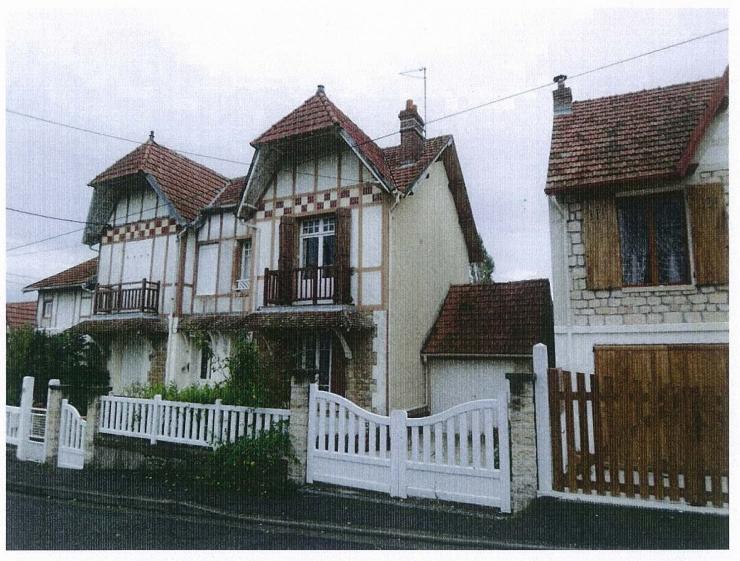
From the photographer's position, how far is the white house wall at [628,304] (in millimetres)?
6012

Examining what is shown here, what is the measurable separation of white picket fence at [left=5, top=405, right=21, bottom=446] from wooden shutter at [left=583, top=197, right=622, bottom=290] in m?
9.18

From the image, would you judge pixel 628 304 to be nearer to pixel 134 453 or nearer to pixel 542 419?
pixel 542 419

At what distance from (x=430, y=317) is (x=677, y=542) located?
6408 mm

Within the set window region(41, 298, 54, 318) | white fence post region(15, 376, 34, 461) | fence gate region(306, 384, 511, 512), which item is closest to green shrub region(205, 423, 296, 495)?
fence gate region(306, 384, 511, 512)

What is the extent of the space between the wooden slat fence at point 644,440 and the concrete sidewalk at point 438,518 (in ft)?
0.70

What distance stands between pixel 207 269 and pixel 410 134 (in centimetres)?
527

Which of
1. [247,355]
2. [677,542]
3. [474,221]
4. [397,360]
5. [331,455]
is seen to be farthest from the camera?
[474,221]

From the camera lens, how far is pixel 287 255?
9562 mm

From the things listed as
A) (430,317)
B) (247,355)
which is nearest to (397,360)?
(430,317)

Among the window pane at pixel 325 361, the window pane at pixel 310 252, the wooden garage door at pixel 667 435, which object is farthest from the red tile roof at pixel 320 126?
the wooden garage door at pixel 667 435

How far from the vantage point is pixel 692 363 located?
597cm

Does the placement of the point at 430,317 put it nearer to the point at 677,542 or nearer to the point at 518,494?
the point at 518,494

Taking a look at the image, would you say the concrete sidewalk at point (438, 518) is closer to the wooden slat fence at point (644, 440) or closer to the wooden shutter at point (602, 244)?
the wooden slat fence at point (644, 440)

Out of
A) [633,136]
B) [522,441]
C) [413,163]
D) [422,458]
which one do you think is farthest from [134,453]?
[633,136]
